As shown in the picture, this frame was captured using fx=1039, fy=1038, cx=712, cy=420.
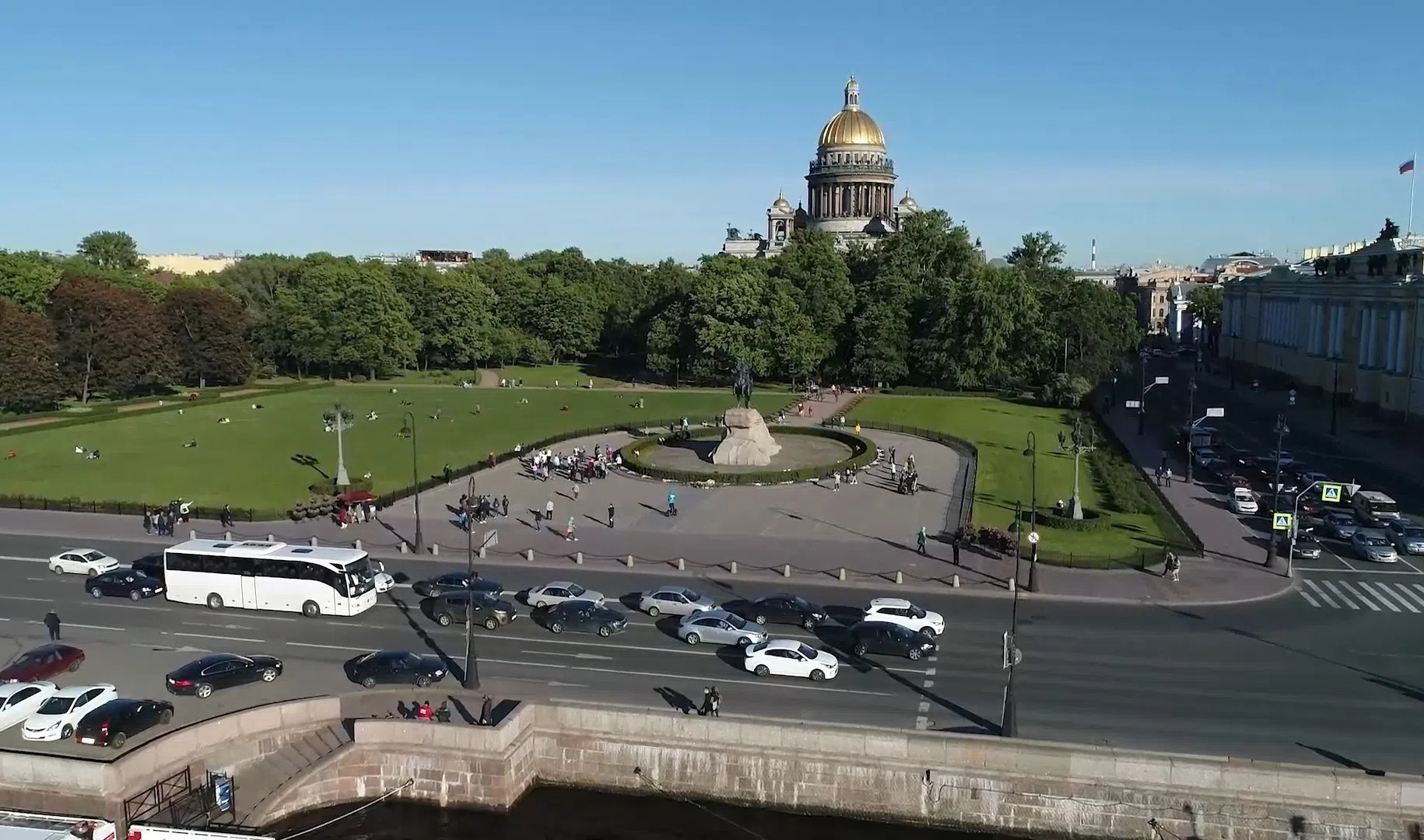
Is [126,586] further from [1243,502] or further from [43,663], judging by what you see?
[1243,502]

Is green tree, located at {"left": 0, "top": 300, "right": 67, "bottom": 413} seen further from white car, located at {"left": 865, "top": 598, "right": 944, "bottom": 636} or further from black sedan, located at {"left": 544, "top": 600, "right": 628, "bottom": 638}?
white car, located at {"left": 865, "top": 598, "right": 944, "bottom": 636}

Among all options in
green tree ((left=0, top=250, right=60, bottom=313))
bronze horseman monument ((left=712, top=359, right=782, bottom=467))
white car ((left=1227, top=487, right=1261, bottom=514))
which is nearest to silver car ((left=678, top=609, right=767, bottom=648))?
bronze horseman monument ((left=712, top=359, right=782, bottom=467))

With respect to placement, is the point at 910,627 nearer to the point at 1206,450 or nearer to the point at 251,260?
the point at 1206,450

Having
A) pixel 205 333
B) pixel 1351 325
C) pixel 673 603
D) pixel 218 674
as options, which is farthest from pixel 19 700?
pixel 1351 325

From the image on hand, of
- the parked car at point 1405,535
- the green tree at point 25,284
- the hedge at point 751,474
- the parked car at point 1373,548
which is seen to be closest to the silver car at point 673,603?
the hedge at point 751,474

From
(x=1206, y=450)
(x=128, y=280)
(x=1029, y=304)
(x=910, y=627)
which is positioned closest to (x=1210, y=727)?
(x=910, y=627)

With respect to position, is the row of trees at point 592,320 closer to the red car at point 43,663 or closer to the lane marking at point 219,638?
the lane marking at point 219,638

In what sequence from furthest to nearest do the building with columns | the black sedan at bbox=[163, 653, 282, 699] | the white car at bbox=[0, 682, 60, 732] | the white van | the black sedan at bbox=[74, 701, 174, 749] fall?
the building with columns
the white van
the black sedan at bbox=[163, 653, 282, 699]
the white car at bbox=[0, 682, 60, 732]
the black sedan at bbox=[74, 701, 174, 749]

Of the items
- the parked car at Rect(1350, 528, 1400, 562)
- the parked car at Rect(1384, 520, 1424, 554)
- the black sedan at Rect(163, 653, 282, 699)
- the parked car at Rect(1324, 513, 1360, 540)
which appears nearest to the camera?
the black sedan at Rect(163, 653, 282, 699)
